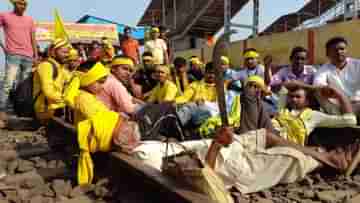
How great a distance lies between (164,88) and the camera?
5.57 m

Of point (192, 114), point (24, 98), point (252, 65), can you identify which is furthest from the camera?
point (252, 65)

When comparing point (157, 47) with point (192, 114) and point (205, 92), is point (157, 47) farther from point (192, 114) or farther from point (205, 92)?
point (192, 114)

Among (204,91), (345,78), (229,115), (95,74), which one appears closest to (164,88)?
(204,91)

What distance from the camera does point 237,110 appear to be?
477 cm

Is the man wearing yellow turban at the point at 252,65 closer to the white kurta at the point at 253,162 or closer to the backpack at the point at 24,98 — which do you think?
the white kurta at the point at 253,162

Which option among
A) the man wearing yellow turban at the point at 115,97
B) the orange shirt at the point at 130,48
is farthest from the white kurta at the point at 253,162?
the orange shirt at the point at 130,48

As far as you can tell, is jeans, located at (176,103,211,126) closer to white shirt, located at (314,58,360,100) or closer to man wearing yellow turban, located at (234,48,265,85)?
white shirt, located at (314,58,360,100)

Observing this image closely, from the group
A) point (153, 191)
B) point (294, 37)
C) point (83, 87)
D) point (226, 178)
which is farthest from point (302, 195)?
point (294, 37)

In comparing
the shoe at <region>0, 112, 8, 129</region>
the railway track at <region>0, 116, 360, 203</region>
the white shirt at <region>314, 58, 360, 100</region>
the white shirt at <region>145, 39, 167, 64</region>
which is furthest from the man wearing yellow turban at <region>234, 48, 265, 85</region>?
the shoe at <region>0, 112, 8, 129</region>

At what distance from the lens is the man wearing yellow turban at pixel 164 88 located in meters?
5.46

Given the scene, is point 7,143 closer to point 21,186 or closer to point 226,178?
point 21,186

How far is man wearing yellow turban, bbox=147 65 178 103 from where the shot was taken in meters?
5.46

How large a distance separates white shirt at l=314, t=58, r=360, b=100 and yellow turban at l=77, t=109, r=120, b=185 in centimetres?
284

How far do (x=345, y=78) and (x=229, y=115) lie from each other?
1.62 metres
